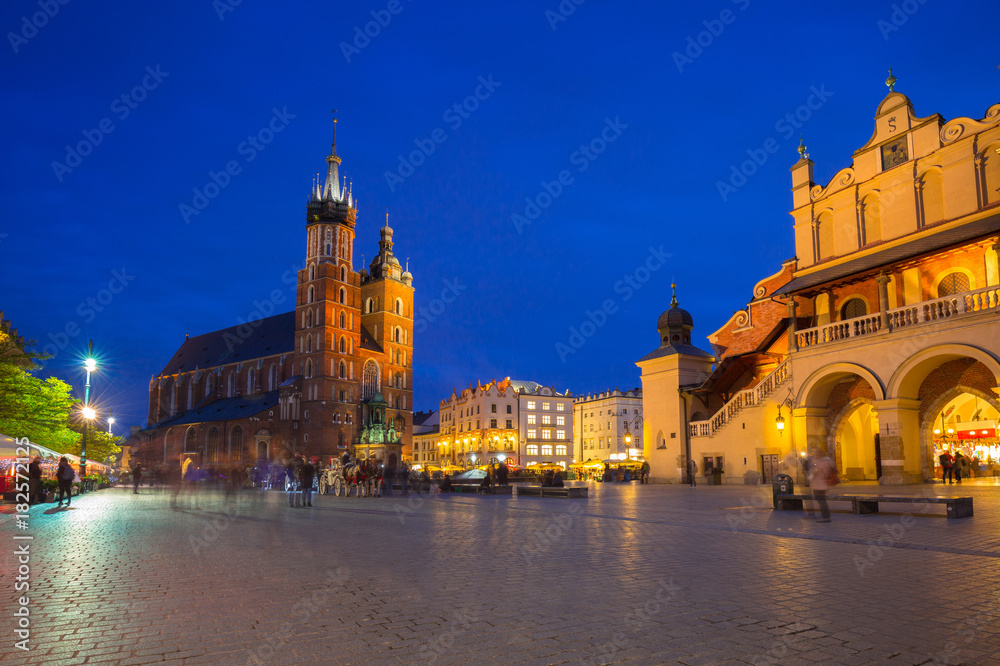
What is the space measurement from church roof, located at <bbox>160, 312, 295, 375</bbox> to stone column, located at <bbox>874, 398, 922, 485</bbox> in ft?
248

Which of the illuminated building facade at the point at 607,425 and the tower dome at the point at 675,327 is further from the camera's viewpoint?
the illuminated building facade at the point at 607,425

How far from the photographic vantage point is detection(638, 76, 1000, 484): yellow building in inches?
984

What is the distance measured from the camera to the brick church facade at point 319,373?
81.2 metres

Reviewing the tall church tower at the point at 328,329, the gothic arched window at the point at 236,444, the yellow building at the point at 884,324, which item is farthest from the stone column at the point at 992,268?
the gothic arched window at the point at 236,444

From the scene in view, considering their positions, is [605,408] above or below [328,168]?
below

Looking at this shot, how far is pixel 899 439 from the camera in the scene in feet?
83.3

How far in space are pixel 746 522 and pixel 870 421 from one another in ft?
72.9

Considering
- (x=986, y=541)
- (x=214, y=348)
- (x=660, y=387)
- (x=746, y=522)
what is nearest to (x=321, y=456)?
(x=214, y=348)

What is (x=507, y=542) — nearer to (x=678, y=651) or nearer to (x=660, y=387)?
(x=678, y=651)

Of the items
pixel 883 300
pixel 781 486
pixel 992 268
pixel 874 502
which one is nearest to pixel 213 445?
pixel 883 300

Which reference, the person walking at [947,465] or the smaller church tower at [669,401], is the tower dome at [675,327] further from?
the person walking at [947,465]

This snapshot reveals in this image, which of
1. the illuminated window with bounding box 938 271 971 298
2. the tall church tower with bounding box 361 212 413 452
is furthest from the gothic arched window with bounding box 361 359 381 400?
the illuminated window with bounding box 938 271 971 298

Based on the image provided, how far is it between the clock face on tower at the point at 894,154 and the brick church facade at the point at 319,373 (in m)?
55.7

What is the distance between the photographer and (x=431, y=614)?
6312 millimetres
